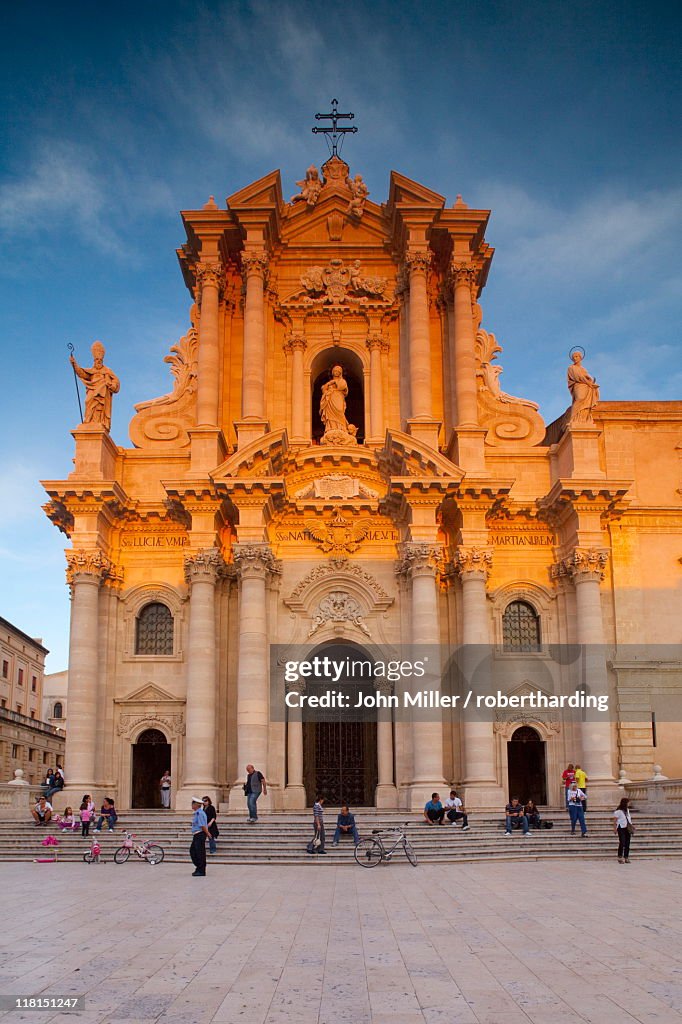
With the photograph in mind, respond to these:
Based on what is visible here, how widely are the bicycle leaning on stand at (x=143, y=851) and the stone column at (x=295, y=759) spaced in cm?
754

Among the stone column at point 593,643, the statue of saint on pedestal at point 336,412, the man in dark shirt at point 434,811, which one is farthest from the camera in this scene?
the statue of saint on pedestal at point 336,412

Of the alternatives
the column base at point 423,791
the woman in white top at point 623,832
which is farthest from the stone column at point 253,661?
the woman in white top at point 623,832

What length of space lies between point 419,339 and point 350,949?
939 inches

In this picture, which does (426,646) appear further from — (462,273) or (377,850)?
(462,273)

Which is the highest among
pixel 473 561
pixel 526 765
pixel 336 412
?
pixel 336 412

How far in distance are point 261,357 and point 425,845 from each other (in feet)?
→ 54.0

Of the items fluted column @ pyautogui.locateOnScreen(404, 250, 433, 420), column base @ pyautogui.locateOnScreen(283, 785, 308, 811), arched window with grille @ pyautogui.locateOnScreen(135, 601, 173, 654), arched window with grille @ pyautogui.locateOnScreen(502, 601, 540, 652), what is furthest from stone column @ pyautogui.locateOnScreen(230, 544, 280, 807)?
arched window with grille @ pyautogui.locateOnScreen(502, 601, 540, 652)

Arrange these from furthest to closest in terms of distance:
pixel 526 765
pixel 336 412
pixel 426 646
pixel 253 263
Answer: pixel 253 263, pixel 336 412, pixel 526 765, pixel 426 646

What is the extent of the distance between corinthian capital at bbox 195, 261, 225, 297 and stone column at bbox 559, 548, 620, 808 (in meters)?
14.6

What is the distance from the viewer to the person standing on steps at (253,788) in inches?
1041

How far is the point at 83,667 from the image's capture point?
30109mm

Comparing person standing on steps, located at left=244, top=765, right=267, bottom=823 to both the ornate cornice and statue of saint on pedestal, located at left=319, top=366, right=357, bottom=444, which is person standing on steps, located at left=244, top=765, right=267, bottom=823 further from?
the ornate cornice

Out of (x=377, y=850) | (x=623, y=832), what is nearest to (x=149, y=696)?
(x=377, y=850)

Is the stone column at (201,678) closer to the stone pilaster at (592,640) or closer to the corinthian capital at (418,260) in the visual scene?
the stone pilaster at (592,640)
